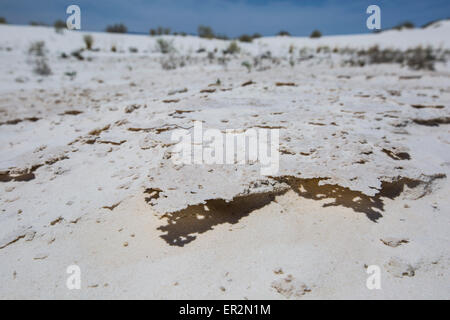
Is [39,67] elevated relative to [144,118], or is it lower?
elevated

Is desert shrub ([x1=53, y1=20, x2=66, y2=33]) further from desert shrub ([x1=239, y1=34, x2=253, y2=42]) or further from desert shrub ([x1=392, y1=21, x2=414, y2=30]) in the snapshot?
desert shrub ([x1=392, y1=21, x2=414, y2=30])

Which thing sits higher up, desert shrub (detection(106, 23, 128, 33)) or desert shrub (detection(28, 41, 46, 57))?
desert shrub (detection(106, 23, 128, 33))

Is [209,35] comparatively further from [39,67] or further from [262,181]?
[262,181]

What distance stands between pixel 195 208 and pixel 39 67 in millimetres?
7563

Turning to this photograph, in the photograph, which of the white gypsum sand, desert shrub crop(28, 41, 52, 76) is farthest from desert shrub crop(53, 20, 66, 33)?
the white gypsum sand

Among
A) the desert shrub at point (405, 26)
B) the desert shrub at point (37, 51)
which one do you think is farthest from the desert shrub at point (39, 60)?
the desert shrub at point (405, 26)

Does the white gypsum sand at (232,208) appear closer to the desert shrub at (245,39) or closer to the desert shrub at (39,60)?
the desert shrub at (39,60)

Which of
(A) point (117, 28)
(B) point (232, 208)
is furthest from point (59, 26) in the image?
(B) point (232, 208)

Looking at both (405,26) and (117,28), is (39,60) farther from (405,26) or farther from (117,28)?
(405,26)
